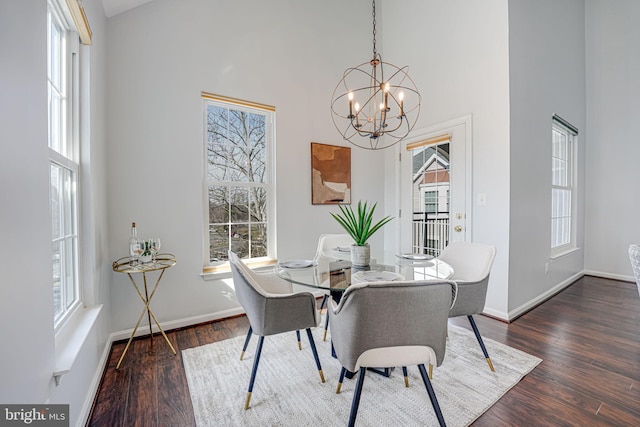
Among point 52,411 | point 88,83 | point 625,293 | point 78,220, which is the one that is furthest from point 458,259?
point 625,293

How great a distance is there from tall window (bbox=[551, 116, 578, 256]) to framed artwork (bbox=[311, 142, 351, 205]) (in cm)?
273

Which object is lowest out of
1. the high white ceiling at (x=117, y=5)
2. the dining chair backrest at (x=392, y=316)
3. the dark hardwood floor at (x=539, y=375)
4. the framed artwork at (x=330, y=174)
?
the dark hardwood floor at (x=539, y=375)

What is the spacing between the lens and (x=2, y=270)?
2.65 ft

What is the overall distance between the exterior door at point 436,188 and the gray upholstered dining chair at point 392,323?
2141mm

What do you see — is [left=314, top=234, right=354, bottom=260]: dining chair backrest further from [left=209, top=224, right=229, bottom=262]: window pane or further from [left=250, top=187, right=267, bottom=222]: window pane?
[left=209, top=224, right=229, bottom=262]: window pane

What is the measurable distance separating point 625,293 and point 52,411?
18.6ft

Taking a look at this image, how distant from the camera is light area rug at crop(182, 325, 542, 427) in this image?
1.55 metres

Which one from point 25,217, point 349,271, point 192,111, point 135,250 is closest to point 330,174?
point 192,111

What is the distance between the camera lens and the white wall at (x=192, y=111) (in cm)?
241

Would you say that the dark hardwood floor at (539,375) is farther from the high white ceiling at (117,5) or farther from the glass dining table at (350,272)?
the high white ceiling at (117,5)

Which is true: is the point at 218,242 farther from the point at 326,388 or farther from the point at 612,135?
the point at 612,135

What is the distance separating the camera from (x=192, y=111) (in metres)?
2.71

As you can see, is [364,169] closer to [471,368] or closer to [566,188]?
[471,368]

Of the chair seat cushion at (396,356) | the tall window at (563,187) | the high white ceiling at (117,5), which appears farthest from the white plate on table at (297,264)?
the tall window at (563,187)
